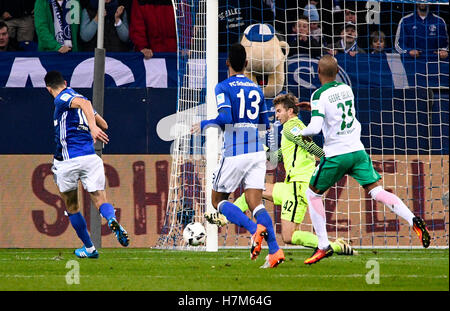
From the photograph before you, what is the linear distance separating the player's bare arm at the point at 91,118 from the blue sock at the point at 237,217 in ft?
4.59

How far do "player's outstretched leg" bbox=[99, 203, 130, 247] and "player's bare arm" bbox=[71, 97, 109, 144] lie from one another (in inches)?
29.2

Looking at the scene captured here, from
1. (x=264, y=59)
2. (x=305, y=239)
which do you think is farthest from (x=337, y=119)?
(x=264, y=59)

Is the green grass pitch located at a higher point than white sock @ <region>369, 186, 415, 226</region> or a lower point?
lower

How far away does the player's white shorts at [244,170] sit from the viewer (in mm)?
9289

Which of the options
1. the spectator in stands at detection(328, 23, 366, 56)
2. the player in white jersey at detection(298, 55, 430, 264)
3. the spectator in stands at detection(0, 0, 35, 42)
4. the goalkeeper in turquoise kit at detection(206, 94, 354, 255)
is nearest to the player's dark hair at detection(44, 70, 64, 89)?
the goalkeeper in turquoise kit at detection(206, 94, 354, 255)

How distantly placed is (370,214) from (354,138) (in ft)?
17.1

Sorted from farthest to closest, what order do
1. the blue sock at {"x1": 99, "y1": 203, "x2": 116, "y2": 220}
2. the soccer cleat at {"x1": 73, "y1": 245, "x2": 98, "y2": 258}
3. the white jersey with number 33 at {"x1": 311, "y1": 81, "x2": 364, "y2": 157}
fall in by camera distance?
1. the soccer cleat at {"x1": 73, "y1": 245, "x2": 98, "y2": 258}
2. the blue sock at {"x1": 99, "y1": 203, "x2": 116, "y2": 220}
3. the white jersey with number 33 at {"x1": 311, "y1": 81, "x2": 364, "y2": 157}

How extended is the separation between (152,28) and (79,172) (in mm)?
5856

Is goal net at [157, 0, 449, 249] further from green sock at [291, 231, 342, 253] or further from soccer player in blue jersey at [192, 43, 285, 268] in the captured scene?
soccer player in blue jersey at [192, 43, 285, 268]

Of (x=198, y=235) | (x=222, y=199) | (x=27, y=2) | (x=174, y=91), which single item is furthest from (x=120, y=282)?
(x=27, y=2)

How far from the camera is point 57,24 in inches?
627

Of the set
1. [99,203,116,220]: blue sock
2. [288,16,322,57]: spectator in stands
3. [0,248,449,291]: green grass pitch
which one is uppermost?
[288,16,322,57]: spectator in stands

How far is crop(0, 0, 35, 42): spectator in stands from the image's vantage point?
52.5ft

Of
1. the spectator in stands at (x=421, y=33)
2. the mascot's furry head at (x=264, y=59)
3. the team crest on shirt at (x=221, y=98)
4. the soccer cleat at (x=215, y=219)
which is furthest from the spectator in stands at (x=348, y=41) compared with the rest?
the team crest on shirt at (x=221, y=98)
